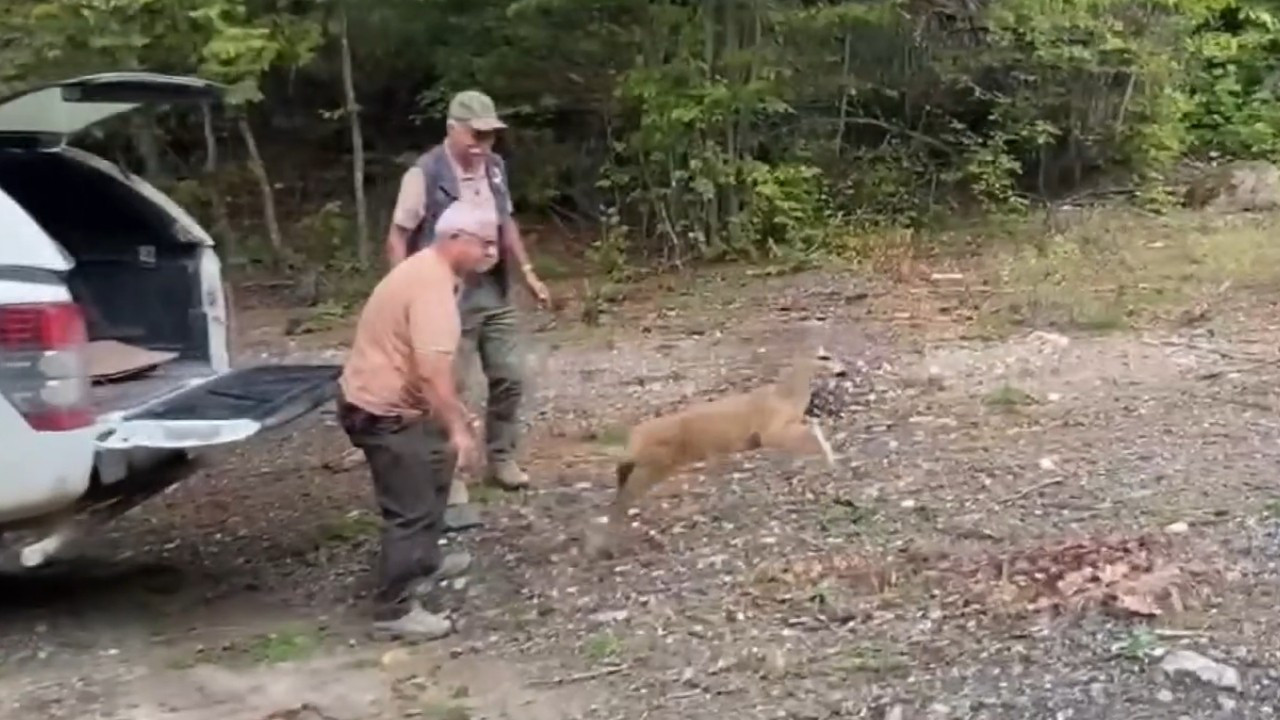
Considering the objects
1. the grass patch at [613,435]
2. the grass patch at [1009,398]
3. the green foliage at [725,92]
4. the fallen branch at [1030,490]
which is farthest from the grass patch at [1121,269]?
the fallen branch at [1030,490]

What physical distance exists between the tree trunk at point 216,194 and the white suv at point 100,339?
323 inches

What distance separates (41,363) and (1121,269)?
805 centimetres

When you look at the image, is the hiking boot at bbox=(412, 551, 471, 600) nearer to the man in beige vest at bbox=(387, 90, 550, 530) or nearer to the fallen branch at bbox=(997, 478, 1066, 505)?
the man in beige vest at bbox=(387, 90, 550, 530)

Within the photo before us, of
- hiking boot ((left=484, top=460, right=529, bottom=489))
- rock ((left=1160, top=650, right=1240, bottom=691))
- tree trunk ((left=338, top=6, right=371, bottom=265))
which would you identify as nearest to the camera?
rock ((left=1160, top=650, right=1240, bottom=691))

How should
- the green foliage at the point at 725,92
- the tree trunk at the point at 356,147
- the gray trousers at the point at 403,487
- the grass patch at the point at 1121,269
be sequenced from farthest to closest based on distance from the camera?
the tree trunk at the point at 356,147, the green foliage at the point at 725,92, the grass patch at the point at 1121,269, the gray trousers at the point at 403,487

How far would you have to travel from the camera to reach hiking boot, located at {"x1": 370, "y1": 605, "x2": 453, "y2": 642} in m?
5.19

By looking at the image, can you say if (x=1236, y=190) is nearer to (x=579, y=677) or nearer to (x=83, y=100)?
(x=83, y=100)

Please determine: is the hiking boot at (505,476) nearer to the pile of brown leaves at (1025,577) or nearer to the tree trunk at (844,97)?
the pile of brown leaves at (1025,577)

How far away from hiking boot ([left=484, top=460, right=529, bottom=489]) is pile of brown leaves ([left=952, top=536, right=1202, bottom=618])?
2.07 metres

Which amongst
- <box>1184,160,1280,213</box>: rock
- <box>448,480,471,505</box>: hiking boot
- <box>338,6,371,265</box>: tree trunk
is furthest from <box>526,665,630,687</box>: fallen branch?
<box>1184,160,1280,213</box>: rock

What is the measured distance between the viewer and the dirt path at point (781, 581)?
4602mm

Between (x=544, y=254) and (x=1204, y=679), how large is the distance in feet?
32.6

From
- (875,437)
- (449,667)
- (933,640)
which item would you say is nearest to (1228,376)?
(875,437)

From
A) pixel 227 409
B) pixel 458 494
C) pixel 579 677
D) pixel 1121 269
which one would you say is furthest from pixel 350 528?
pixel 1121 269
